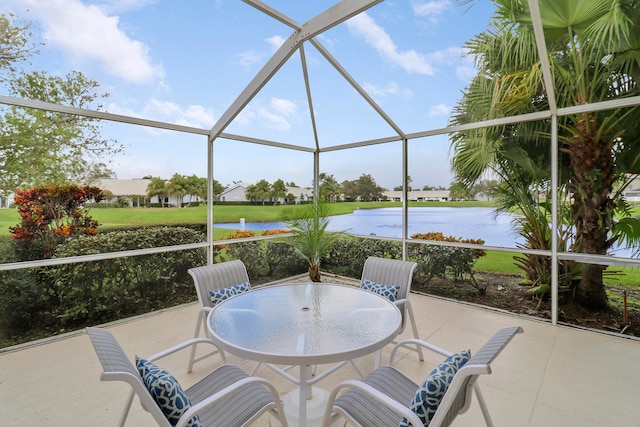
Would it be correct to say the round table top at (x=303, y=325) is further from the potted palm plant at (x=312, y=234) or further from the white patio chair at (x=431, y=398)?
the potted palm plant at (x=312, y=234)

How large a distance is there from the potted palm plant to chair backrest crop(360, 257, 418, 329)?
6.40 ft

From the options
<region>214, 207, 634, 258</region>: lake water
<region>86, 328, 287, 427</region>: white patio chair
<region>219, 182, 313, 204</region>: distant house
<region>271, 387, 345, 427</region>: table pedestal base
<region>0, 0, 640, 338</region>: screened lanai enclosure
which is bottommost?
<region>271, 387, 345, 427</region>: table pedestal base

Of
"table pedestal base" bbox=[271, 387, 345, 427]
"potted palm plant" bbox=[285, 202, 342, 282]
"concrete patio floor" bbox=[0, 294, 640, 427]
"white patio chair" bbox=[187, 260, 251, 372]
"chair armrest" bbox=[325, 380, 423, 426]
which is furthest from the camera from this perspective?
"potted palm plant" bbox=[285, 202, 342, 282]

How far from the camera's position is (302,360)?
1676 mm

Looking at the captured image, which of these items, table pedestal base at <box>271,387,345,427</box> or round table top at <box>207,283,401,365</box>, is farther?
table pedestal base at <box>271,387,345,427</box>

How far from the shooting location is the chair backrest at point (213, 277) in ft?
9.61

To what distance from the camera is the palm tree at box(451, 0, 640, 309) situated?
319 centimetres

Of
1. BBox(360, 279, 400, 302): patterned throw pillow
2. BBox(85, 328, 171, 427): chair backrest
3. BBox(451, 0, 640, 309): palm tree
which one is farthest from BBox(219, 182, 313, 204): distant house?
BBox(85, 328, 171, 427): chair backrest

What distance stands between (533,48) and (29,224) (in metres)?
6.08

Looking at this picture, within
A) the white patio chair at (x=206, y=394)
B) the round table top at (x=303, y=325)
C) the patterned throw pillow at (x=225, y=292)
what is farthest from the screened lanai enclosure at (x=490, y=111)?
the white patio chair at (x=206, y=394)

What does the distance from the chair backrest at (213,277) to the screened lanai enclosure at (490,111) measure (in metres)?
1.53

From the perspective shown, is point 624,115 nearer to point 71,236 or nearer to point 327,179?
point 327,179

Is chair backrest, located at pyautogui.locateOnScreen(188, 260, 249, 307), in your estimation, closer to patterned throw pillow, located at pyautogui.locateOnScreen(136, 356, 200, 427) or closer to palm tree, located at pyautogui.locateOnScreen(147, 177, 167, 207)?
patterned throw pillow, located at pyautogui.locateOnScreen(136, 356, 200, 427)

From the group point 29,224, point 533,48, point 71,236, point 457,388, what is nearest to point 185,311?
point 71,236
